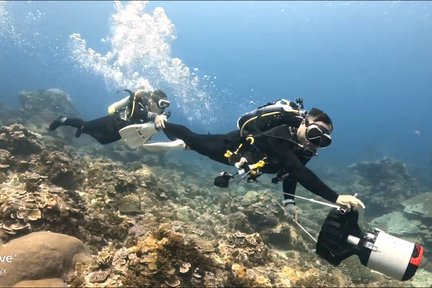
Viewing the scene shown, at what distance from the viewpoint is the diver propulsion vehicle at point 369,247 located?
4852 mm

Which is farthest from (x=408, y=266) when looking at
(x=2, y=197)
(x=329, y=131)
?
(x=2, y=197)

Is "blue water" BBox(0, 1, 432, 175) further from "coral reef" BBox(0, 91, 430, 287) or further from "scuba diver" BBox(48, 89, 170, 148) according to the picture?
"coral reef" BBox(0, 91, 430, 287)

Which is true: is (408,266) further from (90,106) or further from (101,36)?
(101,36)

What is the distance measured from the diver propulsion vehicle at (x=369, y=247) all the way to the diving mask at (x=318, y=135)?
110 centimetres

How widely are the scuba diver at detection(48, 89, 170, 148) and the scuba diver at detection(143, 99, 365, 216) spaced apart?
2.80 m

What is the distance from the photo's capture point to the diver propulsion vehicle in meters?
4.85

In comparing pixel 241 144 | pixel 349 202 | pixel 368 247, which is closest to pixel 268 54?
pixel 241 144

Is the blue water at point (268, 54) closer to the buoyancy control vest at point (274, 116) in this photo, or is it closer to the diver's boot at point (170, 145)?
the diver's boot at point (170, 145)

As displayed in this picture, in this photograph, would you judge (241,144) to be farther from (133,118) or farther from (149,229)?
(133,118)

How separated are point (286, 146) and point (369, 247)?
1955 mm

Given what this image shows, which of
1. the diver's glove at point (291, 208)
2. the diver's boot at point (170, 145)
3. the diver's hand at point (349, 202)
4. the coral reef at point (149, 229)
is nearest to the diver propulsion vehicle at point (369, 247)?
the diver's hand at point (349, 202)

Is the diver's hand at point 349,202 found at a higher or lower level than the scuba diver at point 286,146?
lower

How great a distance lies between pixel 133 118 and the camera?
384 inches

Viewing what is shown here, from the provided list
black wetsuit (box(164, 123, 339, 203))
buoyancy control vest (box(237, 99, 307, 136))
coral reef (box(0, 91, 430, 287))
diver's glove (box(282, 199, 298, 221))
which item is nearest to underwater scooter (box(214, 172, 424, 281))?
black wetsuit (box(164, 123, 339, 203))
